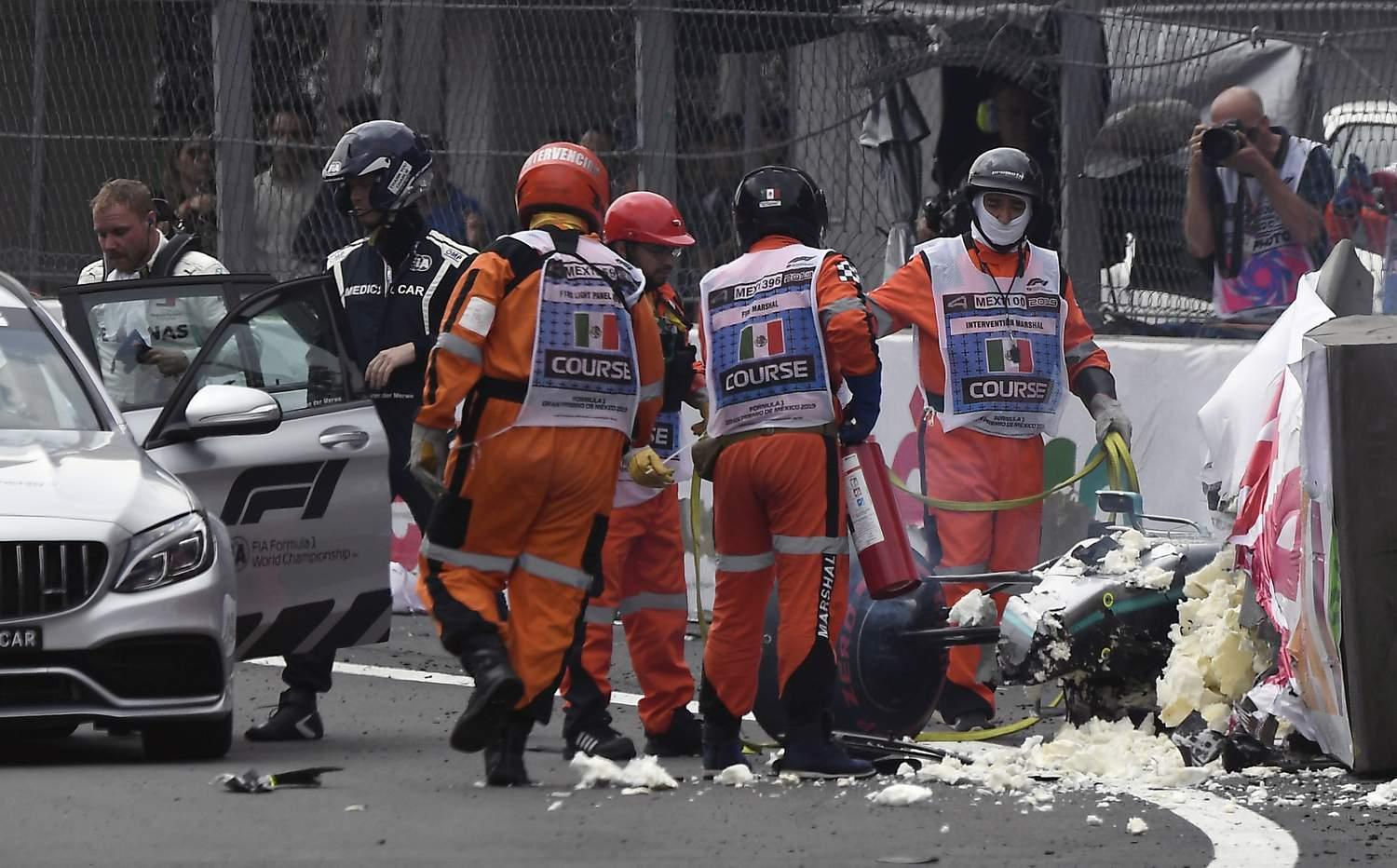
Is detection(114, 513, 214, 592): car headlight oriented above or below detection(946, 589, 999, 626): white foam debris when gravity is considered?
above

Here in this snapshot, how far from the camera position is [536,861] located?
5.89 meters

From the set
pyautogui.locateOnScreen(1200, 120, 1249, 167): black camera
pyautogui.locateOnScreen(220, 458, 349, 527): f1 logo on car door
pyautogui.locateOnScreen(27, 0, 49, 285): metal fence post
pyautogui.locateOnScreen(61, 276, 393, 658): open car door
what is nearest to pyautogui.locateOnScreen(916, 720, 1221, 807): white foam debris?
pyautogui.locateOnScreen(61, 276, 393, 658): open car door

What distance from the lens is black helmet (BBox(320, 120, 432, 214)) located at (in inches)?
342

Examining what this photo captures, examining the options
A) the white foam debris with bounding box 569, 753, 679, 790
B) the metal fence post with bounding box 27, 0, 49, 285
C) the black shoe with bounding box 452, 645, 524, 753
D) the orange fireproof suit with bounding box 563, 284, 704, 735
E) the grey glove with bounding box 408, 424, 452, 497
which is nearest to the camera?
the black shoe with bounding box 452, 645, 524, 753

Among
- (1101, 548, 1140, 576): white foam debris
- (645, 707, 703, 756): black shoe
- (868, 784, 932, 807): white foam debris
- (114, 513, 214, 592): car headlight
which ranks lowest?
(645, 707, 703, 756): black shoe

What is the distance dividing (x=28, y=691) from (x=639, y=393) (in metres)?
1.86

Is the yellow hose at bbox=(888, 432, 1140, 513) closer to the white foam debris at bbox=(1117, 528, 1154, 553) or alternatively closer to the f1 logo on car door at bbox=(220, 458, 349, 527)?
the white foam debris at bbox=(1117, 528, 1154, 553)

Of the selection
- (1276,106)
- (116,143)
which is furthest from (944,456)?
(116,143)

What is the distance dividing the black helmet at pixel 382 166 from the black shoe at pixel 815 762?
2.45 meters

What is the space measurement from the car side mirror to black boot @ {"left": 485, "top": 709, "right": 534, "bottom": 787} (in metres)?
1.30

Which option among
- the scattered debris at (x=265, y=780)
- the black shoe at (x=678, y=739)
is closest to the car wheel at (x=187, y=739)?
the scattered debris at (x=265, y=780)

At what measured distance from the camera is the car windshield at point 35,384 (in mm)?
7957

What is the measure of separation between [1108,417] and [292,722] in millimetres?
3056

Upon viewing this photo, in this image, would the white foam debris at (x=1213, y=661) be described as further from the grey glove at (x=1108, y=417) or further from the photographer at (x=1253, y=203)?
the photographer at (x=1253, y=203)
